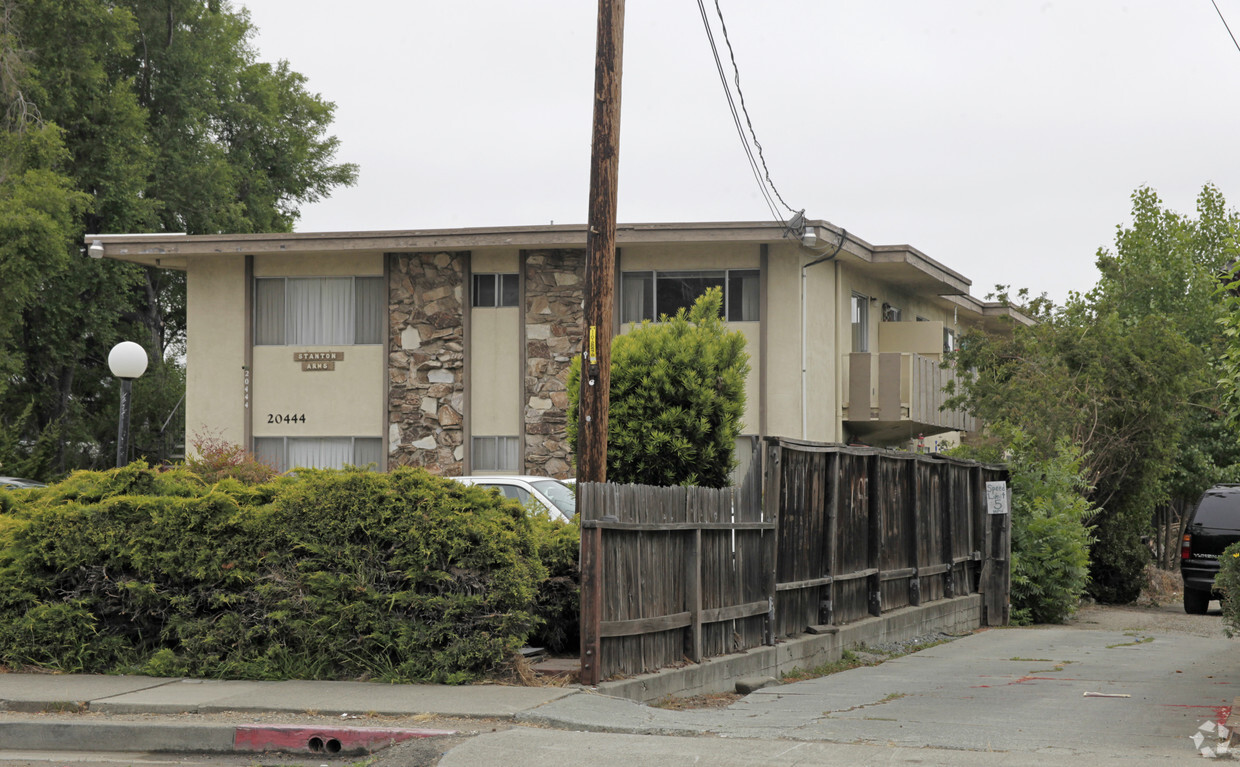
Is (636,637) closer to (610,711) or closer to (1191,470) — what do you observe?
(610,711)

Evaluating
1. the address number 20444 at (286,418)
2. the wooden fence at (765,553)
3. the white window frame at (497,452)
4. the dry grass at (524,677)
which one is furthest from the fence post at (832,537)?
the address number 20444 at (286,418)

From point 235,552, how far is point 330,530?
0.83 metres

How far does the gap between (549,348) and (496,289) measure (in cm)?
154

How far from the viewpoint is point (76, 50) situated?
3250 cm

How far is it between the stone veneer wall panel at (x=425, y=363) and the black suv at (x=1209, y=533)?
1281 cm

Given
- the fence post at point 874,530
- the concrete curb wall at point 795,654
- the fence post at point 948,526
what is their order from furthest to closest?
the fence post at point 948,526 → the fence post at point 874,530 → the concrete curb wall at point 795,654

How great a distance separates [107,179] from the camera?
33.3 m

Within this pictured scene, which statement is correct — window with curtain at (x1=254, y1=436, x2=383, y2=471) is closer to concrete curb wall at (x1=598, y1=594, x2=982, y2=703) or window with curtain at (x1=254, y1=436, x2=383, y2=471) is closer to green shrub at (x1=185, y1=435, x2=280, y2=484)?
green shrub at (x1=185, y1=435, x2=280, y2=484)

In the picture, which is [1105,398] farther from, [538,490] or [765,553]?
[765,553]

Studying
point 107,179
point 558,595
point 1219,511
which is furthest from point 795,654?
point 107,179

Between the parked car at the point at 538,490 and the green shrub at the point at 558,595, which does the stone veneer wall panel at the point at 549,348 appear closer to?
the parked car at the point at 538,490

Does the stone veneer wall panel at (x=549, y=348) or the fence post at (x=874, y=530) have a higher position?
the stone veneer wall panel at (x=549, y=348)

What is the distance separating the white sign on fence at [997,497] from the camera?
19.9 metres

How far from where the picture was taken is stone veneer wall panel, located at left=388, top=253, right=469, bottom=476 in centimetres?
2475
